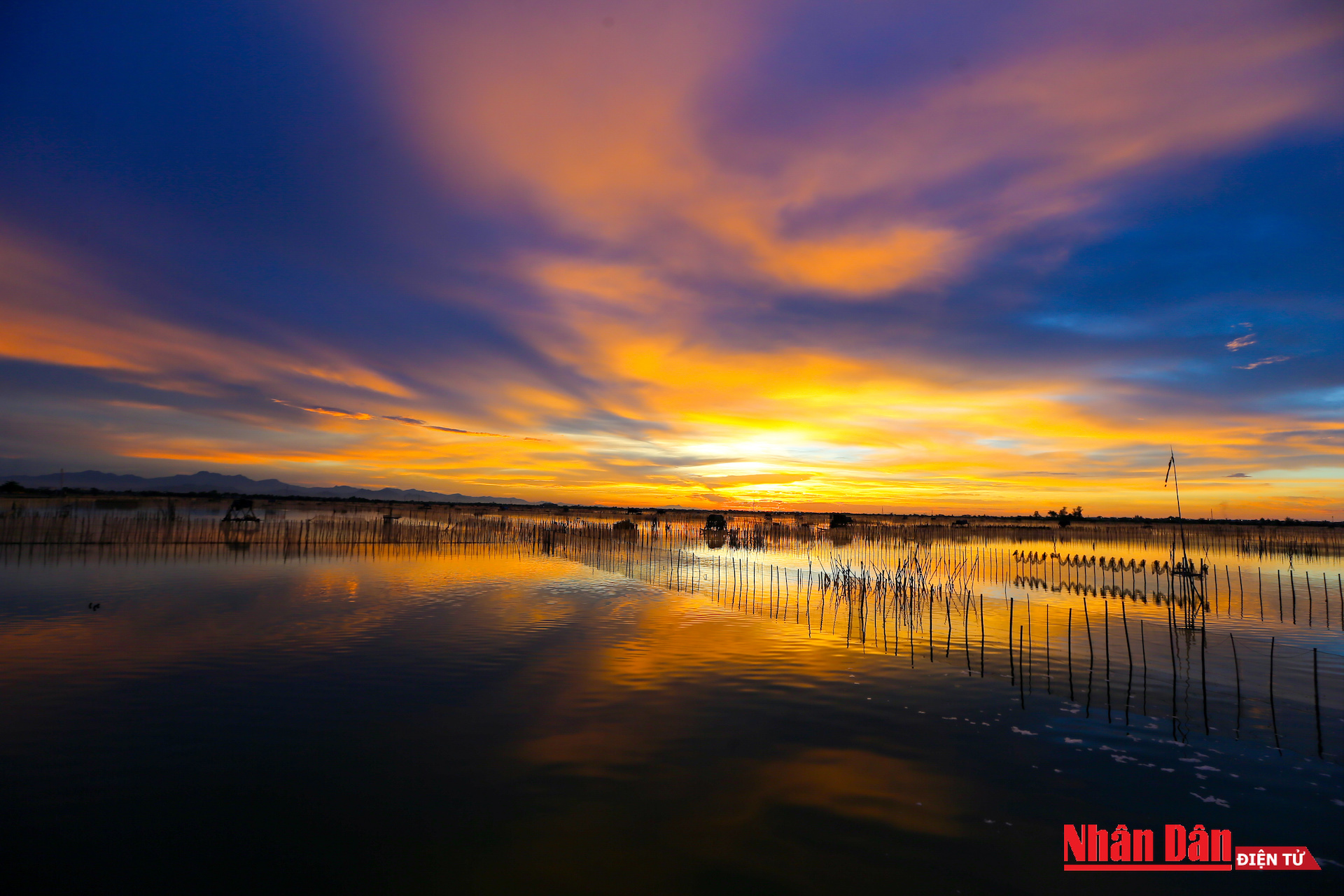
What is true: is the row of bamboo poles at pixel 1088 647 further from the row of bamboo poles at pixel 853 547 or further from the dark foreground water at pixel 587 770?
the row of bamboo poles at pixel 853 547

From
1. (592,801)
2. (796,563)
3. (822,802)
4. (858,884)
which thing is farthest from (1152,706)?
(796,563)

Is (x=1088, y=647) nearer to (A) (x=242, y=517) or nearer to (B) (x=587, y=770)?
(B) (x=587, y=770)

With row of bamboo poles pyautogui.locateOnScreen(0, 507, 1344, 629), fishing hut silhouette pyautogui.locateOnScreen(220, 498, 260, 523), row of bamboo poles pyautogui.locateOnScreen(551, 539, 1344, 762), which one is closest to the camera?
row of bamboo poles pyautogui.locateOnScreen(551, 539, 1344, 762)

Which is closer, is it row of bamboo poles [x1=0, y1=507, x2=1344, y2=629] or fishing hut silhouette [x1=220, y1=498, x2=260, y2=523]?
row of bamboo poles [x1=0, y1=507, x2=1344, y2=629]

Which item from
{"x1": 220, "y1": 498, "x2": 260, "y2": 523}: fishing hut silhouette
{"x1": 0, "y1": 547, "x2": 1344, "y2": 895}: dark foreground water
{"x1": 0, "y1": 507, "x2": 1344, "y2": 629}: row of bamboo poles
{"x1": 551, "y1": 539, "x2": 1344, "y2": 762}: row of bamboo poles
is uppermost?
{"x1": 220, "y1": 498, "x2": 260, "y2": 523}: fishing hut silhouette

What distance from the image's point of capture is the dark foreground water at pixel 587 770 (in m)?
6.16

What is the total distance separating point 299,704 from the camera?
10344mm

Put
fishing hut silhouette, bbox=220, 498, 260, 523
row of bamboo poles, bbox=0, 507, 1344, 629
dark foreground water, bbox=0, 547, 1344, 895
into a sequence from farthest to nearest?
1. fishing hut silhouette, bbox=220, 498, 260, 523
2. row of bamboo poles, bbox=0, 507, 1344, 629
3. dark foreground water, bbox=0, 547, 1344, 895

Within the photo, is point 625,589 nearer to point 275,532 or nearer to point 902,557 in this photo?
point 902,557

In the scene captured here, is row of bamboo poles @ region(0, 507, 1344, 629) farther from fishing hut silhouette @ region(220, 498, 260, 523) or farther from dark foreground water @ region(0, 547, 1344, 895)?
dark foreground water @ region(0, 547, 1344, 895)

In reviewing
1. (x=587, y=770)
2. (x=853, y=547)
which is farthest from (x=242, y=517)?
(x=587, y=770)

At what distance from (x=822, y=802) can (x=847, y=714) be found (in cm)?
317

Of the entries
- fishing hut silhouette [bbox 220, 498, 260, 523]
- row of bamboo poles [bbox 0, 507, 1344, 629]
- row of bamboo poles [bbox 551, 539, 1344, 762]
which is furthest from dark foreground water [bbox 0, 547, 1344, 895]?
fishing hut silhouette [bbox 220, 498, 260, 523]

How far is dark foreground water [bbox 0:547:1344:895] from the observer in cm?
616
